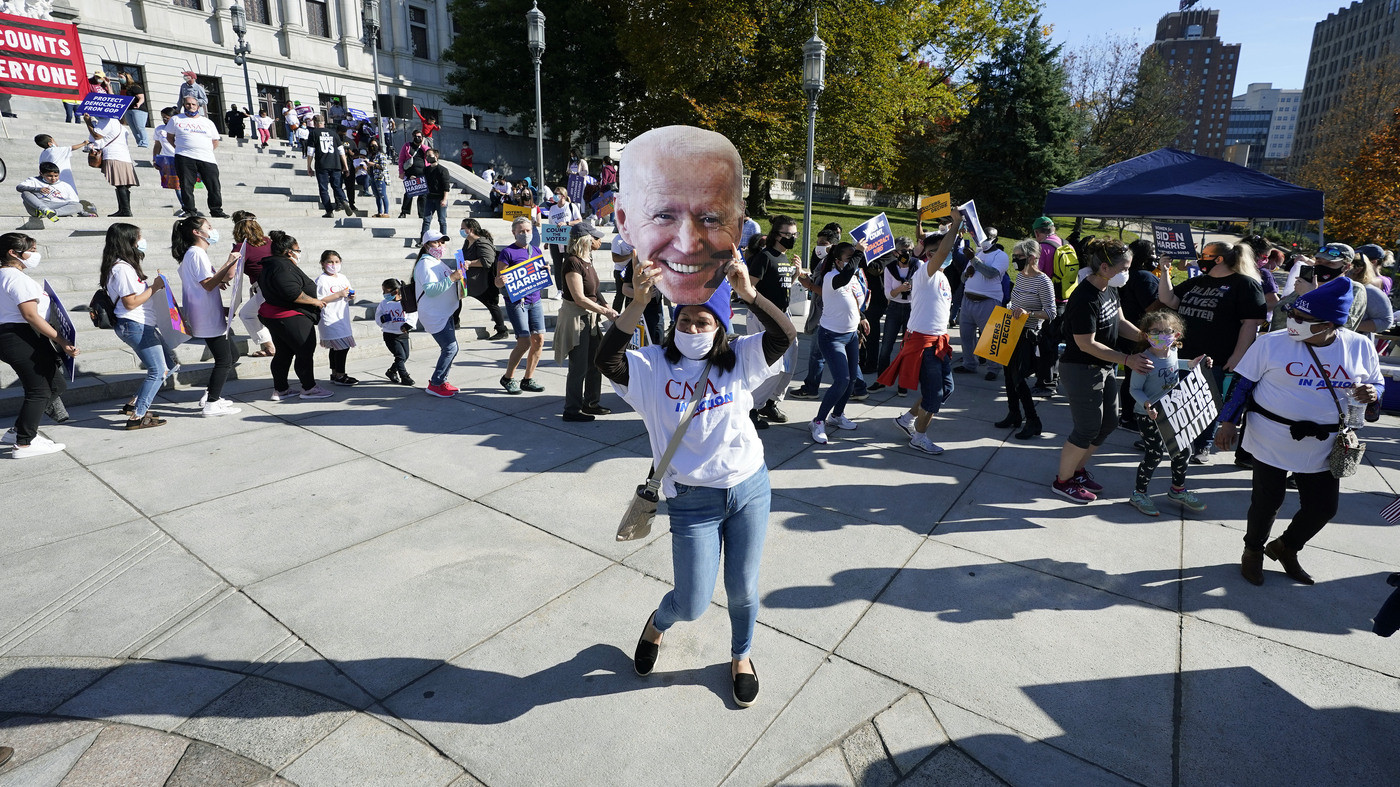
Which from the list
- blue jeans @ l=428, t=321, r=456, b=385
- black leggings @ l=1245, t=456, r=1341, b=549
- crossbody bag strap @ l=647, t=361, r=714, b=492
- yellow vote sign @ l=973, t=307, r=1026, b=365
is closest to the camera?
crossbody bag strap @ l=647, t=361, r=714, b=492

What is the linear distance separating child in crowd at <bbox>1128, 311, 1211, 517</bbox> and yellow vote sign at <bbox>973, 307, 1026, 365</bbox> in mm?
1428

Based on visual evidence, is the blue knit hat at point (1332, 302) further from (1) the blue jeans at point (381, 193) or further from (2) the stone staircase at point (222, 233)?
(1) the blue jeans at point (381, 193)

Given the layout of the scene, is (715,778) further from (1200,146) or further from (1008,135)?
(1200,146)

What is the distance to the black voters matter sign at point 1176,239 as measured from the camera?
1036 cm

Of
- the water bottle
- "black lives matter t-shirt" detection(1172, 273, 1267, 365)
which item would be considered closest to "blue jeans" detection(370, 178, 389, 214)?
"black lives matter t-shirt" detection(1172, 273, 1267, 365)

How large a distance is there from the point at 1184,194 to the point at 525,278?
9.39m

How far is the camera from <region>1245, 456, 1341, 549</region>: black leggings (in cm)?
401

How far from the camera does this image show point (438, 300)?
782 cm

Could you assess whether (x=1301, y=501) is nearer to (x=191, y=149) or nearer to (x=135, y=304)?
(x=135, y=304)

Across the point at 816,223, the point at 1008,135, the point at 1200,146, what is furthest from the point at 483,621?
the point at 1200,146

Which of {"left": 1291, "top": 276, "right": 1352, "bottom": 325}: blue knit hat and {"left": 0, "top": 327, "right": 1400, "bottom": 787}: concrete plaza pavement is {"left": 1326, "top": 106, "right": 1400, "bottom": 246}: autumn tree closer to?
{"left": 0, "top": 327, "right": 1400, "bottom": 787}: concrete plaza pavement

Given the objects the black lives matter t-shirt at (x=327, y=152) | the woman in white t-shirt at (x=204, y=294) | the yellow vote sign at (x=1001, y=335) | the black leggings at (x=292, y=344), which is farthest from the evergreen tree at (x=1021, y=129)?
the woman in white t-shirt at (x=204, y=294)

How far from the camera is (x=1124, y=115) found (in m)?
39.9

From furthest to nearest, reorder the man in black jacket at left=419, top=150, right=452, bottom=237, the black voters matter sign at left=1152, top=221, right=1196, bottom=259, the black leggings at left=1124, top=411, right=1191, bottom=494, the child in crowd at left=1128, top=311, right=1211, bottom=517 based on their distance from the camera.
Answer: the man in black jacket at left=419, top=150, right=452, bottom=237, the black voters matter sign at left=1152, top=221, right=1196, bottom=259, the black leggings at left=1124, top=411, right=1191, bottom=494, the child in crowd at left=1128, top=311, right=1211, bottom=517
